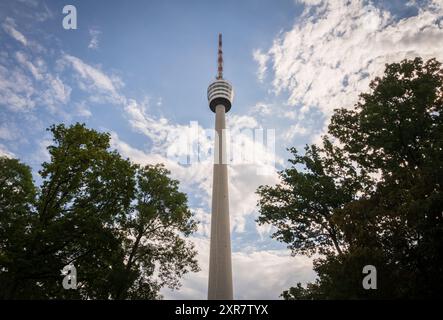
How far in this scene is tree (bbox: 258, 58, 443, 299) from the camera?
579 inches

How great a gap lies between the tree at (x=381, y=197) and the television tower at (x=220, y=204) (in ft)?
104

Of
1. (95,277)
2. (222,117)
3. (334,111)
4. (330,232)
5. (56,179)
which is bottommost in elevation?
(95,277)

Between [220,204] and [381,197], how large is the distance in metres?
46.4

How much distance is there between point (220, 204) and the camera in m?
62.2

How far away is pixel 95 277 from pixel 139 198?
1048cm

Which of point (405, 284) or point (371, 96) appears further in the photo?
point (371, 96)

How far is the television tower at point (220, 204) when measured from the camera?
5353cm

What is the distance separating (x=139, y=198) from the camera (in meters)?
28.0
